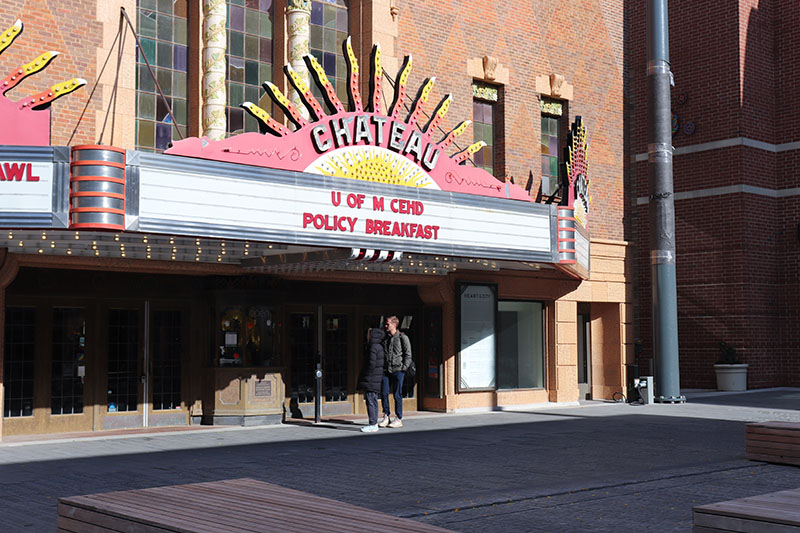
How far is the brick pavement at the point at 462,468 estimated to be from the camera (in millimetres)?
9180

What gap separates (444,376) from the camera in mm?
20609

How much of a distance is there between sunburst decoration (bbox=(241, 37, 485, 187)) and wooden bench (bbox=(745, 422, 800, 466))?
22.0ft

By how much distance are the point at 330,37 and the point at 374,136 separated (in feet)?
15.9

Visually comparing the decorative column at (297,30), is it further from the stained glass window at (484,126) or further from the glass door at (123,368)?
the glass door at (123,368)

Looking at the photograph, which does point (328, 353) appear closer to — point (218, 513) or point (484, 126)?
point (484, 126)

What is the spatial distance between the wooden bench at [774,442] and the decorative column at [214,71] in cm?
1009

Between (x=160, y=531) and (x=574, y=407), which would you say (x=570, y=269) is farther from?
(x=160, y=531)

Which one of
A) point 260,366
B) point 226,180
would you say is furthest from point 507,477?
point 260,366

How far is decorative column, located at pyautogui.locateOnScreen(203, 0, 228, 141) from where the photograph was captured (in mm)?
17125

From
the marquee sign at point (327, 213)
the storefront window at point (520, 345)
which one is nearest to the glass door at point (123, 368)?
the marquee sign at point (327, 213)

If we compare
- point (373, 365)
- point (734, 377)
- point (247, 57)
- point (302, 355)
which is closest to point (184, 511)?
point (373, 365)

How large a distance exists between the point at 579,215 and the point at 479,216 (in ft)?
16.0

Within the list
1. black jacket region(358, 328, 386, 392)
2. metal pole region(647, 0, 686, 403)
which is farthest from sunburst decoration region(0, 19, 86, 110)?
metal pole region(647, 0, 686, 403)

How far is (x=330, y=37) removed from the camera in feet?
64.5
